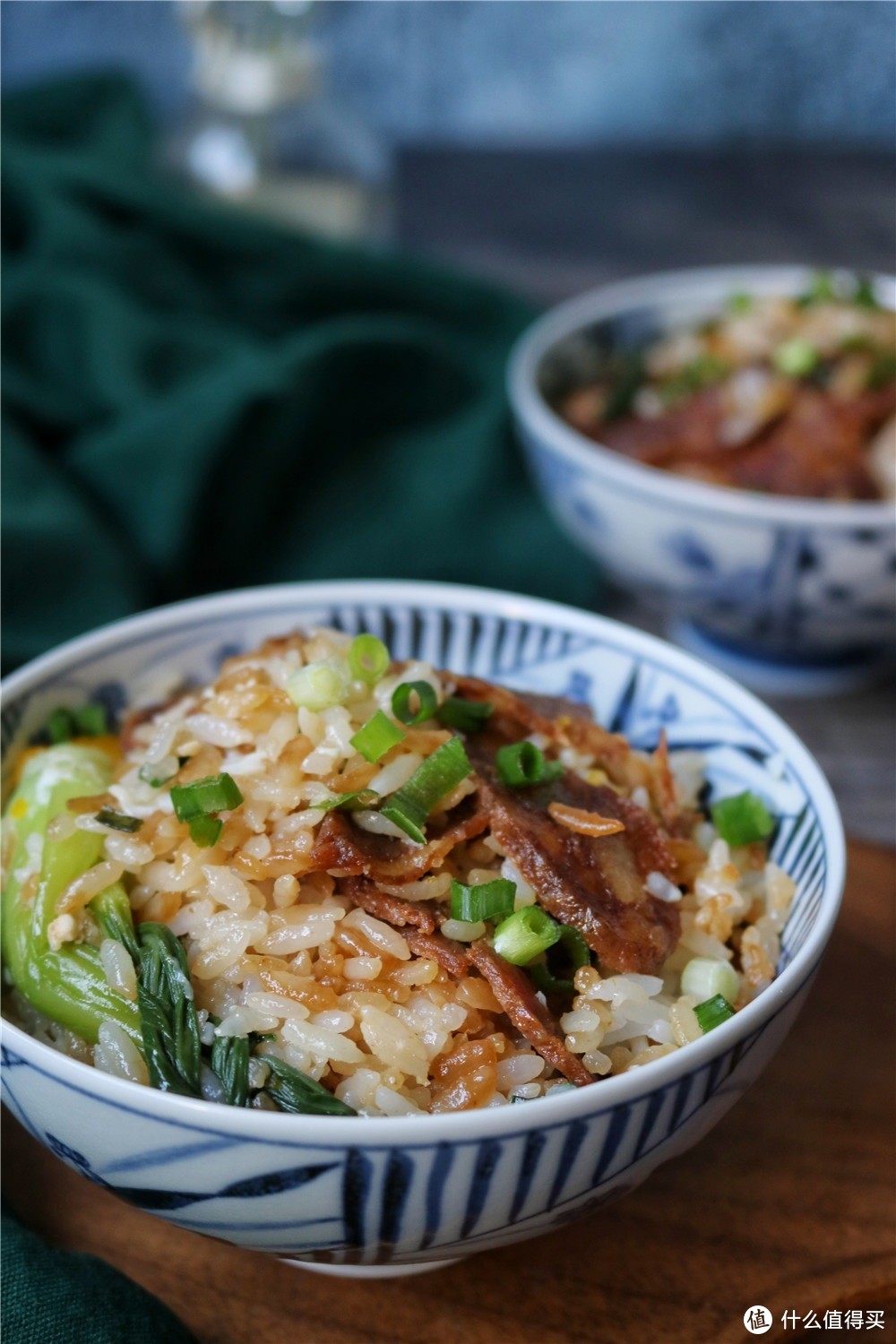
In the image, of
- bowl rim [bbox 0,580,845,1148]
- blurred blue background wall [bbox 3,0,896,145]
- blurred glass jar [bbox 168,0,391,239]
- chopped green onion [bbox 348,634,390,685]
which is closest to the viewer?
bowl rim [bbox 0,580,845,1148]

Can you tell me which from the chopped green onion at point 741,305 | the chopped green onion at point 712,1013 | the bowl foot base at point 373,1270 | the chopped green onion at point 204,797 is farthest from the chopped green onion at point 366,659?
the chopped green onion at point 741,305

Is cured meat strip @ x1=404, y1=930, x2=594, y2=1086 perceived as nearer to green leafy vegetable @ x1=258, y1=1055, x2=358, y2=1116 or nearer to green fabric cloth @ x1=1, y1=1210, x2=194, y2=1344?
green leafy vegetable @ x1=258, y1=1055, x2=358, y2=1116

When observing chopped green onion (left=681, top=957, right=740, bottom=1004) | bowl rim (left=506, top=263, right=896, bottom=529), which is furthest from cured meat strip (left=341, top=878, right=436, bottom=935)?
bowl rim (left=506, top=263, right=896, bottom=529)

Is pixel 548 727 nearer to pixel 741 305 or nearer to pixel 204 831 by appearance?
pixel 204 831

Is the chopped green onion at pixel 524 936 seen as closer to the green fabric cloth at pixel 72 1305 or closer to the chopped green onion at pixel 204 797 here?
the chopped green onion at pixel 204 797

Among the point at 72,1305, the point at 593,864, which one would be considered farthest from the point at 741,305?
the point at 72,1305
